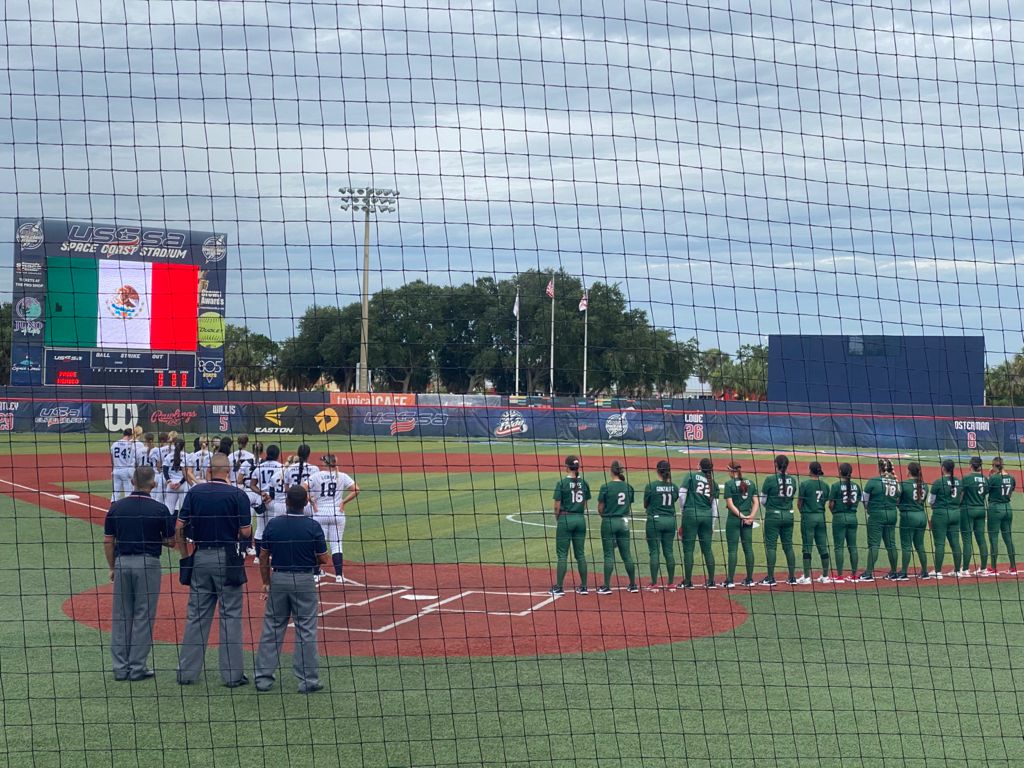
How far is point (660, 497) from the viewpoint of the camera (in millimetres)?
12203

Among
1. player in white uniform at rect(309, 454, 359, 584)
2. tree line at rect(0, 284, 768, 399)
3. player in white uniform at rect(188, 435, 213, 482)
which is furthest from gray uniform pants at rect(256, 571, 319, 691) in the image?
A: player in white uniform at rect(188, 435, 213, 482)

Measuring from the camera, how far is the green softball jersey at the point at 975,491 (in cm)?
1363

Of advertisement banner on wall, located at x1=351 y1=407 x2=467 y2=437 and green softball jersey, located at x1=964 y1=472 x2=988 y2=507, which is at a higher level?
advertisement banner on wall, located at x1=351 y1=407 x2=467 y2=437

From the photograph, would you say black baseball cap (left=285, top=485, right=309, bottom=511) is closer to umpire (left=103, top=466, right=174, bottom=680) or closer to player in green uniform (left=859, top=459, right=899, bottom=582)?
umpire (left=103, top=466, right=174, bottom=680)

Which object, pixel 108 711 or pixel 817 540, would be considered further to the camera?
pixel 817 540

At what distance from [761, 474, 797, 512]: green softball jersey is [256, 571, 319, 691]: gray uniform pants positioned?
238 inches

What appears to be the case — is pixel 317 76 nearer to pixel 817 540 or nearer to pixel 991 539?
pixel 817 540

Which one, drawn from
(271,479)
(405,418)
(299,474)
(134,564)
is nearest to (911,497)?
(299,474)

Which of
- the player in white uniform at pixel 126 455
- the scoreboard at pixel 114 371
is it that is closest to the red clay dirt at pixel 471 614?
the player in white uniform at pixel 126 455

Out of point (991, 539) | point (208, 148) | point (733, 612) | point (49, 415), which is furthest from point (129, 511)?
point (49, 415)

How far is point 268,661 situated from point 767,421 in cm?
2967

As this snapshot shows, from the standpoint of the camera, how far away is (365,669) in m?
8.78

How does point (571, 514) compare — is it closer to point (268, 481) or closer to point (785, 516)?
point (785, 516)

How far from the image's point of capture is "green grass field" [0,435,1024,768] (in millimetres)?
6828
